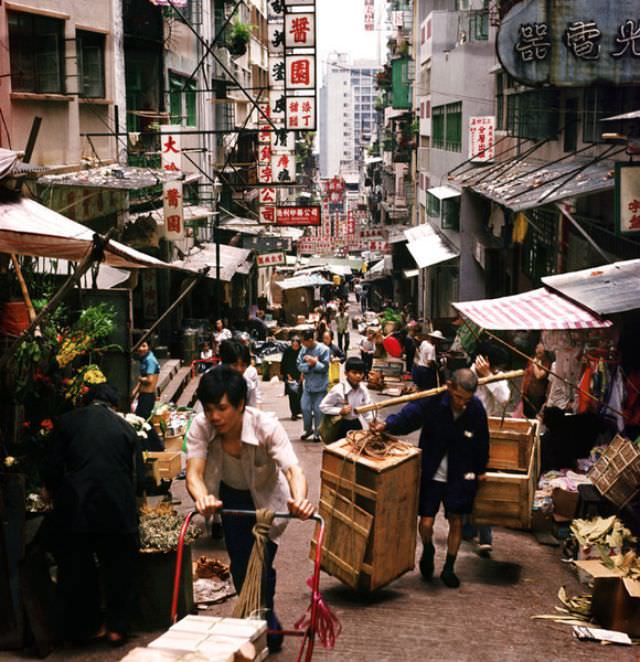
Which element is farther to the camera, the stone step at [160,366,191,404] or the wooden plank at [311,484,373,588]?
the stone step at [160,366,191,404]

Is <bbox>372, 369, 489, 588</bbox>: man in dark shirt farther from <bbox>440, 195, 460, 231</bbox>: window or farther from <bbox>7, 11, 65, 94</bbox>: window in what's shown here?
<bbox>440, 195, 460, 231</bbox>: window

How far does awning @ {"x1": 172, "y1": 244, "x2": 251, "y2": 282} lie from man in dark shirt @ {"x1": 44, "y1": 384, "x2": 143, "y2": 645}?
1982 cm

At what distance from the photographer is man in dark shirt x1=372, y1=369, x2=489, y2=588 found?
7.52m

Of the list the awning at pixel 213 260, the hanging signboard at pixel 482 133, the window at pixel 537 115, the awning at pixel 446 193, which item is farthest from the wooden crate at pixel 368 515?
the awning at pixel 446 193

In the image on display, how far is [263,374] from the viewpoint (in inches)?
992

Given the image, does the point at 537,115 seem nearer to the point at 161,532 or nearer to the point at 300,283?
the point at 161,532

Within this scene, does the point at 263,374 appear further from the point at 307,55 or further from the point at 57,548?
the point at 57,548

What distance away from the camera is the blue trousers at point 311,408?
14.2 meters

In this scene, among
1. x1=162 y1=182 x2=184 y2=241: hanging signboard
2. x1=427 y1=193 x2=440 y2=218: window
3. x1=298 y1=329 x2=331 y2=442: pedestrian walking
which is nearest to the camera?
x1=298 y1=329 x2=331 y2=442: pedestrian walking

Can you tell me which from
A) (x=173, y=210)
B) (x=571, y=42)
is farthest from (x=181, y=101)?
(x=571, y=42)

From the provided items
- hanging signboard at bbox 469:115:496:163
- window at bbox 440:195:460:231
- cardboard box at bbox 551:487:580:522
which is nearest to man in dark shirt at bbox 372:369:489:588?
cardboard box at bbox 551:487:580:522

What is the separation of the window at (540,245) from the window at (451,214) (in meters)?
8.18

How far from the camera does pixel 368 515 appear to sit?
6.97m

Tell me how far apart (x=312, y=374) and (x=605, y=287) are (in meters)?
5.46
